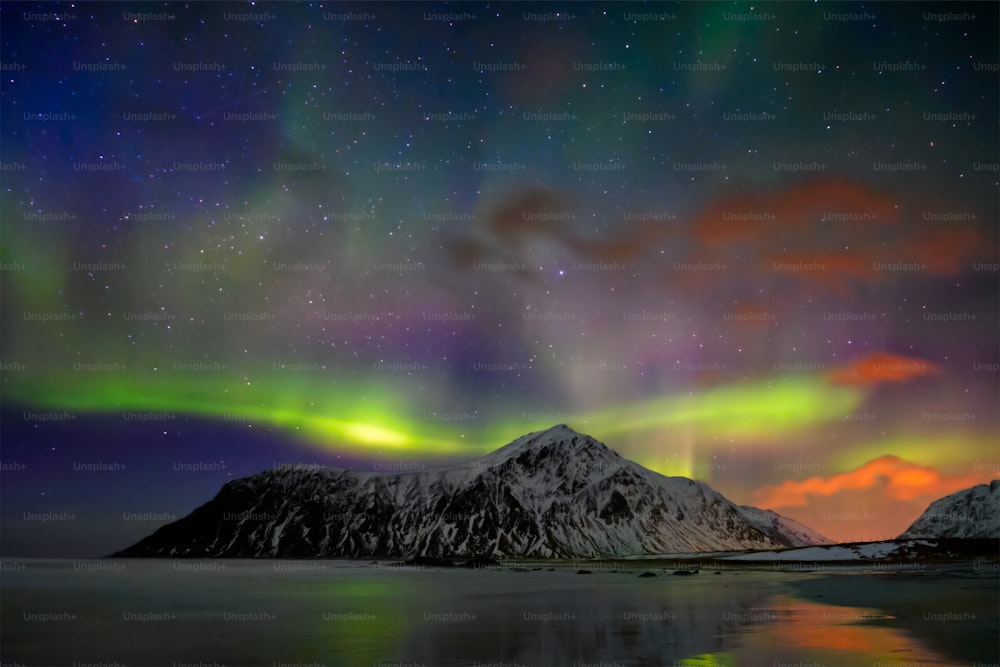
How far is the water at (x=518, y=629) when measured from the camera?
93.1 feet

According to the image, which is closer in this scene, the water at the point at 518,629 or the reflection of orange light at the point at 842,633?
the water at the point at 518,629

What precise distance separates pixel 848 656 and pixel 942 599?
28.1 metres

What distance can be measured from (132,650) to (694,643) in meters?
24.3

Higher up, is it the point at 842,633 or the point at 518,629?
the point at 842,633

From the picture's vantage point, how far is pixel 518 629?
117 ft

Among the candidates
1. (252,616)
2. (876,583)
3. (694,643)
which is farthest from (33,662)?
(876,583)

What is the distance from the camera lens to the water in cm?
2839

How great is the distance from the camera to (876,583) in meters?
69.6

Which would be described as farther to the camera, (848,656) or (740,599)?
(740,599)

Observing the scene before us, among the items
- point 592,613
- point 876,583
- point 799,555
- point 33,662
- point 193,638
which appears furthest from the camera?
point 799,555

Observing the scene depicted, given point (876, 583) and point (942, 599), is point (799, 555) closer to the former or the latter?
point (876, 583)

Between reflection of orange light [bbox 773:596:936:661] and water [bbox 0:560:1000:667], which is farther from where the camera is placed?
reflection of orange light [bbox 773:596:936:661]

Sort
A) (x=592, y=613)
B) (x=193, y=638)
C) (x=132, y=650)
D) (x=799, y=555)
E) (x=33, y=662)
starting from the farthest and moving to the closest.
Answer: (x=799, y=555) < (x=592, y=613) < (x=193, y=638) < (x=132, y=650) < (x=33, y=662)

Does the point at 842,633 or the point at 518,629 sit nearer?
the point at 842,633
